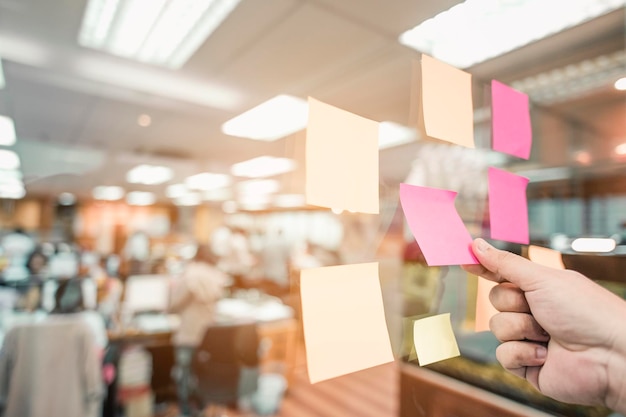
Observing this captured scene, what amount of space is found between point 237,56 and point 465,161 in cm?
93

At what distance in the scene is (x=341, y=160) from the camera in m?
0.32

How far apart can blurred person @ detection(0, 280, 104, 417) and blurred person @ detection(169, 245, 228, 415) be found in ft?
2.30

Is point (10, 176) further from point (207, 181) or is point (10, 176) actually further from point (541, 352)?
point (207, 181)

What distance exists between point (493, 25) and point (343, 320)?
0.62 meters

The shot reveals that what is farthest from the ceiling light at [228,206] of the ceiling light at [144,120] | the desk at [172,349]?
the ceiling light at [144,120]

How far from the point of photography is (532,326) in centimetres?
35

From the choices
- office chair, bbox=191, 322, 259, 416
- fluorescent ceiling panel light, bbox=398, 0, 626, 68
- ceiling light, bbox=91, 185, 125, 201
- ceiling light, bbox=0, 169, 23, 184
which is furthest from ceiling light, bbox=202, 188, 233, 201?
fluorescent ceiling panel light, bbox=398, 0, 626, 68

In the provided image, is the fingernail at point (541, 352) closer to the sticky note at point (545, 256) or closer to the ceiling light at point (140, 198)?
the sticky note at point (545, 256)

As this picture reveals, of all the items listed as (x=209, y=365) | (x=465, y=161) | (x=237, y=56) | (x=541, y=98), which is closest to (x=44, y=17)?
(x=237, y=56)

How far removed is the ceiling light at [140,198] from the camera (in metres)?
7.12

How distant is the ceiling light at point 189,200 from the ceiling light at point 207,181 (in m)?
1.07

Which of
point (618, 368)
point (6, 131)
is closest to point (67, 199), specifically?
point (6, 131)

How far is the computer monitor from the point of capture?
2.98 meters

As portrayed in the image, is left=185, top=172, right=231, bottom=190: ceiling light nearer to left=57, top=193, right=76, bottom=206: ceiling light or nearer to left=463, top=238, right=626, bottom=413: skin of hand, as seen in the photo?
left=57, top=193, right=76, bottom=206: ceiling light
